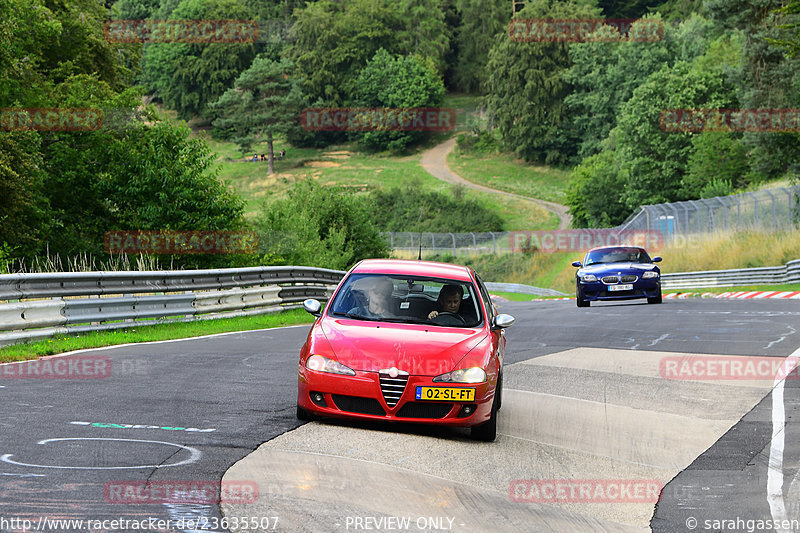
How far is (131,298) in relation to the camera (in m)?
16.7

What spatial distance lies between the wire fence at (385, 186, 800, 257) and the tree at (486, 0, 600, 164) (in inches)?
1771

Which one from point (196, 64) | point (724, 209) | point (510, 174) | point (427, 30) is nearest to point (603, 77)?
point (510, 174)

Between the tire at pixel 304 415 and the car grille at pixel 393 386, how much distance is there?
2.43ft

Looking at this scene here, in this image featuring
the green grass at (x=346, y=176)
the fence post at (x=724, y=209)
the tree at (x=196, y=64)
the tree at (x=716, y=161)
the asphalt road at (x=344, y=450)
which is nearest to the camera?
the asphalt road at (x=344, y=450)

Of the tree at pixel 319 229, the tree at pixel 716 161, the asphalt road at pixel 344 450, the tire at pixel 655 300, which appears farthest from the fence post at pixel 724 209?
the asphalt road at pixel 344 450

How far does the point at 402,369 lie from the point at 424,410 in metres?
0.37

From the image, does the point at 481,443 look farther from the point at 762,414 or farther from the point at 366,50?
the point at 366,50

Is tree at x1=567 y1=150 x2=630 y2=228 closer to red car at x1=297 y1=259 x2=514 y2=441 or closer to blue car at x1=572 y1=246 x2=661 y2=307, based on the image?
blue car at x1=572 y1=246 x2=661 y2=307

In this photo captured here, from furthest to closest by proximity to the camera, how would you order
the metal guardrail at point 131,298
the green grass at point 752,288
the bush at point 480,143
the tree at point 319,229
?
the bush at point 480,143
the tree at point 319,229
the green grass at point 752,288
the metal guardrail at point 131,298

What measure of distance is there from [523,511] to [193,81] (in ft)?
499

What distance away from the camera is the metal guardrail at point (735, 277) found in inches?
1400

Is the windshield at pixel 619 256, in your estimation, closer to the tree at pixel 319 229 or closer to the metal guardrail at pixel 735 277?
the metal guardrail at pixel 735 277

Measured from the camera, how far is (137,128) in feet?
117

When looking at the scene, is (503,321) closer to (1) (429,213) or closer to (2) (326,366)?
(2) (326,366)
